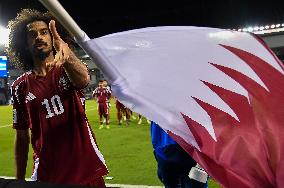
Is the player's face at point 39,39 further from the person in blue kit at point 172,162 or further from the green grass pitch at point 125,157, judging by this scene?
the green grass pitch at point 125,157

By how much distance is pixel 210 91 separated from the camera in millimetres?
1530

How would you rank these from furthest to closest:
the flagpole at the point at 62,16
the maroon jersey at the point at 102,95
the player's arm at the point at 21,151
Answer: the maroon jersey at the point at 102,95, the player's arm at the point at 21,151, the flagpole at the point at 62,16

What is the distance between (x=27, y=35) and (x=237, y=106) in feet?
5.68

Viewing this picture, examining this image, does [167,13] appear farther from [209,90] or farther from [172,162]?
[209,90]

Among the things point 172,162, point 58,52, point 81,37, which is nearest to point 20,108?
point 58,52

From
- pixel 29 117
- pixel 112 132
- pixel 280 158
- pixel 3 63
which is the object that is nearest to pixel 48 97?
pixel 29 117

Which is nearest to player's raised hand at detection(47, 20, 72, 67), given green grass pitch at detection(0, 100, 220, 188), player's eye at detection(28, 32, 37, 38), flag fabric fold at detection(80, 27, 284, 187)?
flag fabric fold at detection(80, 27, 284, 187)

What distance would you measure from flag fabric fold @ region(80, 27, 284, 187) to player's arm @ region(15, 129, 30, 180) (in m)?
1.34

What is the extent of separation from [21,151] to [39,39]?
0.76m

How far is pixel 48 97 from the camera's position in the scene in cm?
239

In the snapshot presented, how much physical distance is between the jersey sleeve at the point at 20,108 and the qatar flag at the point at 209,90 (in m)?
1.15

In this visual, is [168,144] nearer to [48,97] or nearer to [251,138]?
[48,97]

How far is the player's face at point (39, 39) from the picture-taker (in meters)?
2.44

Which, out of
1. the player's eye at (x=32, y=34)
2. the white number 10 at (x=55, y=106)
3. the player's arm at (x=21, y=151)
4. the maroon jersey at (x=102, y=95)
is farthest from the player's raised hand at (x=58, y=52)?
the maroon jersey at (x=102, y=95)
